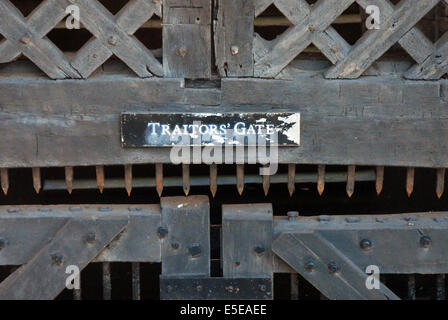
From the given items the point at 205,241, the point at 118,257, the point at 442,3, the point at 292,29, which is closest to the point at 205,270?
the point at 205,241

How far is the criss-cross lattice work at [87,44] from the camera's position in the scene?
314 centimetres

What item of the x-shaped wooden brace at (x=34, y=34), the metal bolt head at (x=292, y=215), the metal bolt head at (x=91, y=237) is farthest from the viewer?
the metal bolt head at (x=292, y=215)

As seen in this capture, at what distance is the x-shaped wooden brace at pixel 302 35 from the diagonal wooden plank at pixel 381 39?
0.19 feet

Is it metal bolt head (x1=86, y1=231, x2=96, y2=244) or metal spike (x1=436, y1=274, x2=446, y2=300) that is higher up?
metal bolt head (x1=86, y1=231, x2=96, y2=244)

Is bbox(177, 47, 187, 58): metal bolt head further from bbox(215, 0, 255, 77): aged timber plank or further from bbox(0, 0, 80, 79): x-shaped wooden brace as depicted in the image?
bbox(0, 0, 80, 79): x-shaped wooden brace

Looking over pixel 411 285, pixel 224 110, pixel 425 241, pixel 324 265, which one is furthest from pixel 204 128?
pixel 411 285

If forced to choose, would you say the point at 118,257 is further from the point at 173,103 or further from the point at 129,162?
the point at 173,103

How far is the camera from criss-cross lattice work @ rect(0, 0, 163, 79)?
3137 millimetres

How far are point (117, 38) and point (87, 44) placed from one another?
0.46 ft

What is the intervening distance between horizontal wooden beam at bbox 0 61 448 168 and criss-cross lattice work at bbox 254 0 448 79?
69 mm

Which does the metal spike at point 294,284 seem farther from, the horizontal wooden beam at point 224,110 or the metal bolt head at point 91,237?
the metal bolt head at point 91,237

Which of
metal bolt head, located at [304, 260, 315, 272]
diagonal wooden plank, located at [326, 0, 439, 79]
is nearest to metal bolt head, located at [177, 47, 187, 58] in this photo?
diagonal wooden plank, located at [326, 0, 439, 79]

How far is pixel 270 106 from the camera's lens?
3.24m

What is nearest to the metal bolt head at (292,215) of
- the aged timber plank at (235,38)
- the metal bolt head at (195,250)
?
the metal bolt head at (195,250)
